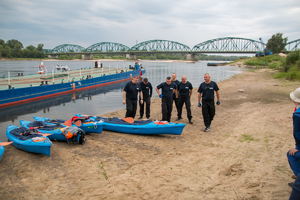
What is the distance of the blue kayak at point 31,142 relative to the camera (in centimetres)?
555

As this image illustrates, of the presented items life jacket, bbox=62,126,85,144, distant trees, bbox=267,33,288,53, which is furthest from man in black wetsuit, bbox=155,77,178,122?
distant trees, bbox=267,33,288,53

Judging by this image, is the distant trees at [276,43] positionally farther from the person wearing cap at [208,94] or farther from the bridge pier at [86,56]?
the bridge pier at [86,56]

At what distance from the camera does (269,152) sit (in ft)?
17.1

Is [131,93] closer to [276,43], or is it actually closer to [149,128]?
[149,128]

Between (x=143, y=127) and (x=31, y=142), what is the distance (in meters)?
3.48

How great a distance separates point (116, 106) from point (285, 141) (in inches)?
470

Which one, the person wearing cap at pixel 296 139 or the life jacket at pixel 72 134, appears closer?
the person wearing cap at pixel 296 139

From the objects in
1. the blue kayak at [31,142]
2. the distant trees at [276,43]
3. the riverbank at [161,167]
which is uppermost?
the distant trees at [276,43]

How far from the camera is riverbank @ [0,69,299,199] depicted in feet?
12.8

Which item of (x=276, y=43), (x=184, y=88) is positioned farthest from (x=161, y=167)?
(x=276, y=43)

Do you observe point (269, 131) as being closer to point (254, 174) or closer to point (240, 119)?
point (240, 119)

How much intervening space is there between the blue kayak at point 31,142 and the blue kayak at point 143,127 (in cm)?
231

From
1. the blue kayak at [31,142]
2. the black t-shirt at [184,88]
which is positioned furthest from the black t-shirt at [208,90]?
the blue kayak at [31,142]

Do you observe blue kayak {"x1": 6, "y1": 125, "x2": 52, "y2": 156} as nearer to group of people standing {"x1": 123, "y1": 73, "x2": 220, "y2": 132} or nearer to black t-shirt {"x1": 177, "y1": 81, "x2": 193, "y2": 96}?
group of people standing {"x1": 123, "y1": 73, "x2": 220, "y2": 132}
